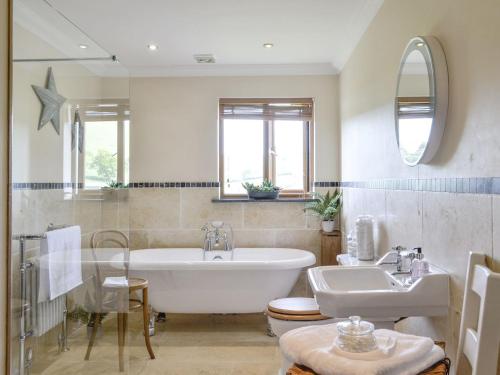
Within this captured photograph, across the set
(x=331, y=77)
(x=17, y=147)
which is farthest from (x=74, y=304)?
(x=331, y=77)

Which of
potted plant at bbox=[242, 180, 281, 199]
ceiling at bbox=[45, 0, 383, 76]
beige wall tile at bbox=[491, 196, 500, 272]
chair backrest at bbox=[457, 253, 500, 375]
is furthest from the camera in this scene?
potted plant at bbox=[242, 180, 281, 199]

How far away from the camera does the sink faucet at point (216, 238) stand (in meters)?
4.25

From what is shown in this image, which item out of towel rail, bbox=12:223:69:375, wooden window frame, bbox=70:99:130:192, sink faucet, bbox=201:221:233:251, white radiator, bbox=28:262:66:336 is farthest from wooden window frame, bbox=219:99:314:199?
towel rail, bbox=12:223:69:375

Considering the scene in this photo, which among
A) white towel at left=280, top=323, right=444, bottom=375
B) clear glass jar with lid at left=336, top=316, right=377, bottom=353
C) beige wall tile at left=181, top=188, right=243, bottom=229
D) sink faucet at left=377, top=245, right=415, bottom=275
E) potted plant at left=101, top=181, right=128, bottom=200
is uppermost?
potted plant at left=101, top=181, right=128, bottom=200

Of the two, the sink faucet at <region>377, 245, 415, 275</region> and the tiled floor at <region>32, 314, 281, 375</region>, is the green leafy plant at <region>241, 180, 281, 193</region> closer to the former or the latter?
the tiled floor at <region>32, 314, 281, 375</region>

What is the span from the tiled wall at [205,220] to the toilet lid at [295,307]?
5.21 feet

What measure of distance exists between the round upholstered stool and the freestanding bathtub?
0.80 metres

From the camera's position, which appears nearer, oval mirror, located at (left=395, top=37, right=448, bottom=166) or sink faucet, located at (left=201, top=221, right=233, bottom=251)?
oval mirror, located at (left=395, top=37, right=448, bottom=166)

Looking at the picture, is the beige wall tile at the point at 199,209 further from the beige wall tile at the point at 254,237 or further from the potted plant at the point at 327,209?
the potted plant at the point at 327,209

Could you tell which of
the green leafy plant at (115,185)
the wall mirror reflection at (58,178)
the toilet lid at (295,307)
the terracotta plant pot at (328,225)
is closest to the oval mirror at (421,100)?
the toilet lid at (295,307)

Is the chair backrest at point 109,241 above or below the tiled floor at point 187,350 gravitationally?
above

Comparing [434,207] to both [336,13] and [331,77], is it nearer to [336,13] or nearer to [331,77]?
[336,13]

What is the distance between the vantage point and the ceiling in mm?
2908

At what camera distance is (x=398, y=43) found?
2.38 metres
